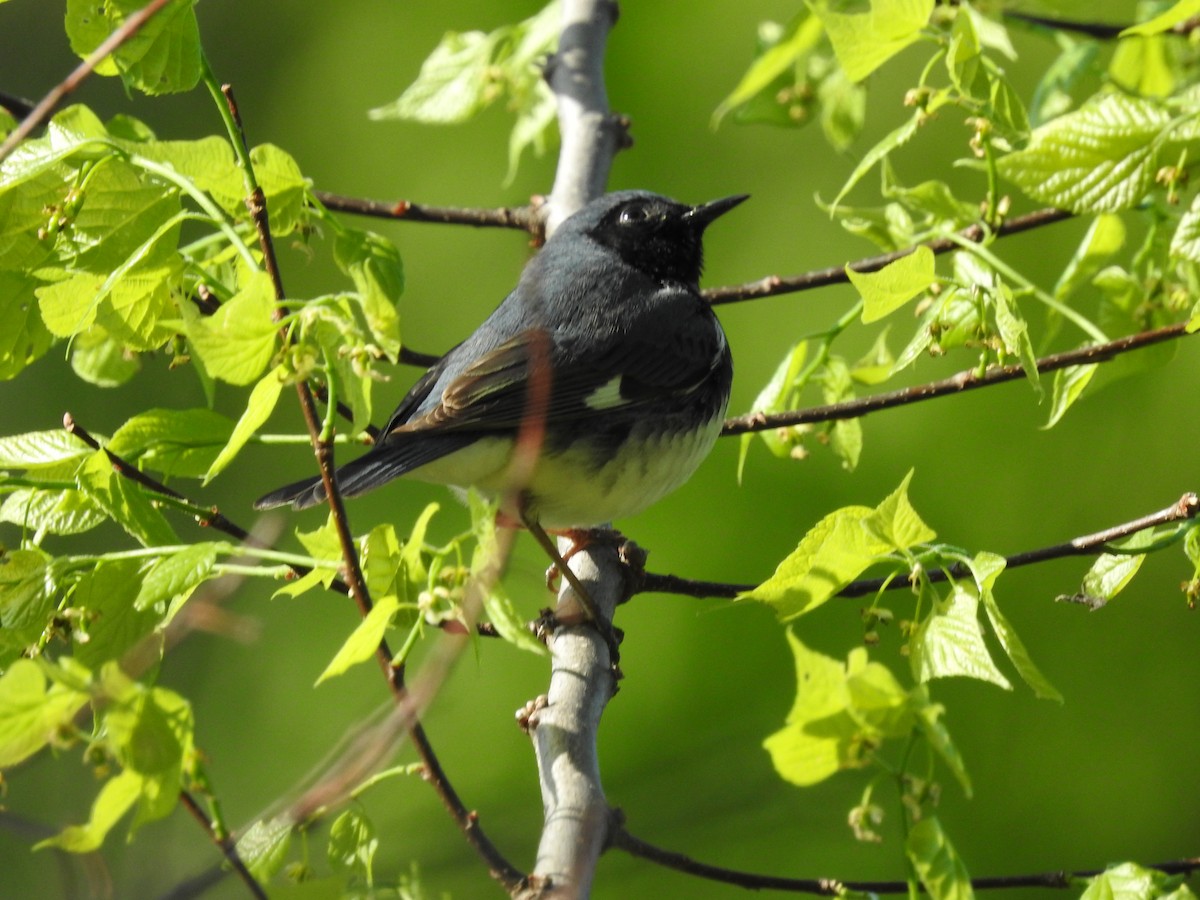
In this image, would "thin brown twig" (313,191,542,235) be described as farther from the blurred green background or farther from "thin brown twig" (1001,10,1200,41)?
"thin brown twig" (1001,10,1200,41)

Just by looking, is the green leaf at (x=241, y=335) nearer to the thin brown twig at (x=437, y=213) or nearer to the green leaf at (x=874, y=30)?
the green leaf at (x=874, y=30)

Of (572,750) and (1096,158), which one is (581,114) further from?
(572,750)

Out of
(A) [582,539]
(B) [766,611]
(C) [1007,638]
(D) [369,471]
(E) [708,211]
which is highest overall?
(C) [1007,638]

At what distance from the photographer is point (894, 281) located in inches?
74.3

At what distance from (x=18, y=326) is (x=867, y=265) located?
61.0 inches

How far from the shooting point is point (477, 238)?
5.03m

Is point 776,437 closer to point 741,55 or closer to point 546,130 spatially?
point 546,130

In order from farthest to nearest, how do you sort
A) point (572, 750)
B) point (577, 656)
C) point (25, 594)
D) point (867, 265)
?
point (867, 265) < point (577, 656) < point (572, 750) < point (25, 594)

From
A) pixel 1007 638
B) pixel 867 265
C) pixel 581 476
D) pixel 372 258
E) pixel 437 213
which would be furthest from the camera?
pixel 437 213

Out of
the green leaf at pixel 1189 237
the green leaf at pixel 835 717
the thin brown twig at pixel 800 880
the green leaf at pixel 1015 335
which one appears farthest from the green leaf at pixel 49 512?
the green leaf at pixel 1189 237

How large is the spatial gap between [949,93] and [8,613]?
1620 millimetres

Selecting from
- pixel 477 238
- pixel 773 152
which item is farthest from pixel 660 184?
pixel 477 238

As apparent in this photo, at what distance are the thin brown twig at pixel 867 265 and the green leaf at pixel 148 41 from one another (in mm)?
1163

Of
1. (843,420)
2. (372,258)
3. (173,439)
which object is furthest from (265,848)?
Result: (843,420)
